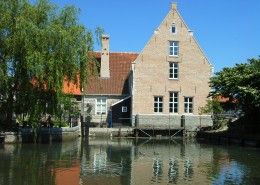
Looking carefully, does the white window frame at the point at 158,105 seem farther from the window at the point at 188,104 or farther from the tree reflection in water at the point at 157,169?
the tree reflection in water at the point at 157,169

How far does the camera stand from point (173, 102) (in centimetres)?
4694

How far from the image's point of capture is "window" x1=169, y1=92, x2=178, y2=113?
46.8 m

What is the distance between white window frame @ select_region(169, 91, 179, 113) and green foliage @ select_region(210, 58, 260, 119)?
702 centimetres

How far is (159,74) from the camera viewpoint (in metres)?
46.9

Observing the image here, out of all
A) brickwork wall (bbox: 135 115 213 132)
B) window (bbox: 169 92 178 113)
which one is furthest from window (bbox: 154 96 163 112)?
brickwork wall (bbox: 135 115 213 132)

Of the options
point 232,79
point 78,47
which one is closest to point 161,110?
point 232,79

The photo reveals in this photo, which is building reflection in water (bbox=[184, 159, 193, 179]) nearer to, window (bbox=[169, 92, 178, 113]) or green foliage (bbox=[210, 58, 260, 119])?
green foliage (bbox=[210, 58, 260, 119])

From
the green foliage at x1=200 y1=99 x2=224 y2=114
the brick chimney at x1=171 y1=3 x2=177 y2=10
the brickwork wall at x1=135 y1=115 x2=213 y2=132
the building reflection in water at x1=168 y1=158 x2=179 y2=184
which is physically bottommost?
the building reflection in water at x1=168 y1=158 x2=179 y2=184

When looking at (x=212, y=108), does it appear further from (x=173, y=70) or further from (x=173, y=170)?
(x=173, y=170)

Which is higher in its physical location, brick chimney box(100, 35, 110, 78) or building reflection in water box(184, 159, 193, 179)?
brick chimney box(100, 35, 110, 78)

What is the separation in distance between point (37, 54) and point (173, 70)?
64.5 ft

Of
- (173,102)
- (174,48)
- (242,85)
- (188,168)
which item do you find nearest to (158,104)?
(173,102)

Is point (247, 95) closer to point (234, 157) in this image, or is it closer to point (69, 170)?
point (234, 157)

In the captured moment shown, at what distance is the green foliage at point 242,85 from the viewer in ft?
114
